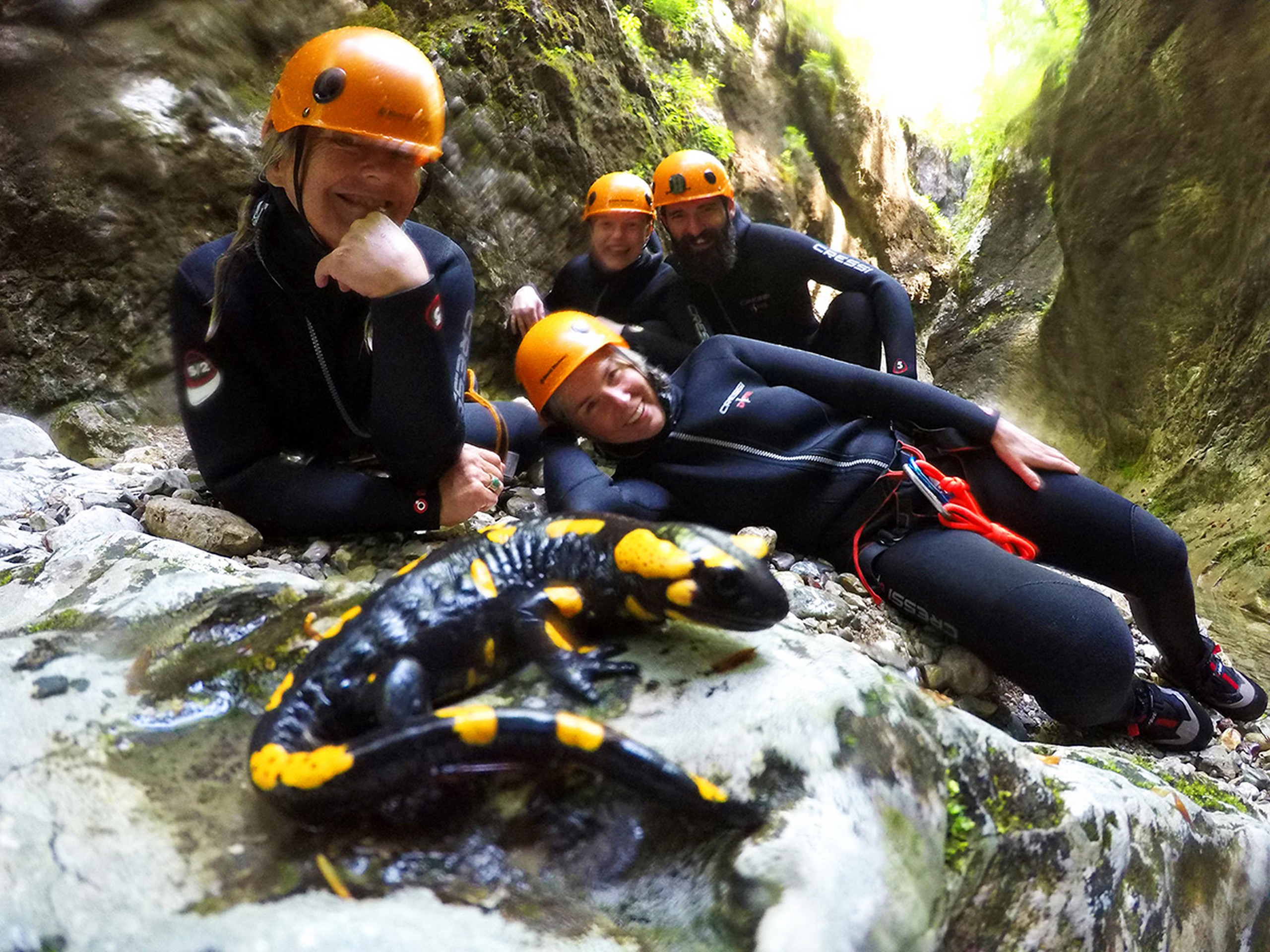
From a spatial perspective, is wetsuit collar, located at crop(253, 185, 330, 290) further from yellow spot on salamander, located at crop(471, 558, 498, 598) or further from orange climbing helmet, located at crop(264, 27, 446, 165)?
yellow spot on salamander, located at crop(471, 558, 498, 598)

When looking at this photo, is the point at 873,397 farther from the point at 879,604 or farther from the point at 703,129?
the point at 703,129

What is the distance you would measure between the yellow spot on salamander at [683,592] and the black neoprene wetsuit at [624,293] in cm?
312

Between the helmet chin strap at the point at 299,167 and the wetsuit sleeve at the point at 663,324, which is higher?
the helmet chin strap at the point at 299,167

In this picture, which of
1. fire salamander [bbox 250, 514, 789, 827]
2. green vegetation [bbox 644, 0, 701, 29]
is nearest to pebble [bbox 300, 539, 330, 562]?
fire salamander [bbox 250, 514, 789, 827]

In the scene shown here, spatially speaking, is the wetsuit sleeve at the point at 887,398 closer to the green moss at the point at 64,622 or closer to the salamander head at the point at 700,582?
the salamander head at the point at 700,582

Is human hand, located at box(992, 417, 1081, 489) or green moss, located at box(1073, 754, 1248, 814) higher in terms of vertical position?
human hand, located at box(992, 417, 1081, 489)

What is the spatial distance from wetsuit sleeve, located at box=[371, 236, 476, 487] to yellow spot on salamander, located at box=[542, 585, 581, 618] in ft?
2.91

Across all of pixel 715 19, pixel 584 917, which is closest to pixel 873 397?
pixel 584 917

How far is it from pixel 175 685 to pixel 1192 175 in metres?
6.03

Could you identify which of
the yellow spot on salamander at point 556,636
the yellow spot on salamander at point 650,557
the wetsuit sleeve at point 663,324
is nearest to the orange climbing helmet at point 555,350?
the yellow spot on salamander at point 650,557

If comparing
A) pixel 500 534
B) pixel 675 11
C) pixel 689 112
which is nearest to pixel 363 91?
pixel 500 534

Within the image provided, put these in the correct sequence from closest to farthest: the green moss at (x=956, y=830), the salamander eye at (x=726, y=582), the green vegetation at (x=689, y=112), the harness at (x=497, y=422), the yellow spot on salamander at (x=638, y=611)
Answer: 1. the green moss at (x=956, y=830)
2. the salamander eye at (x=726, y=582)
3. the yellow spot on salamander at (x=638, y=611)
4. the harness at (x=497, y=422)
5. the green vegetation at (x=689, y=112)

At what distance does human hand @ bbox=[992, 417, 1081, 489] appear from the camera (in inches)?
106

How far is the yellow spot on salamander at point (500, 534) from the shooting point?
68.1 inches
